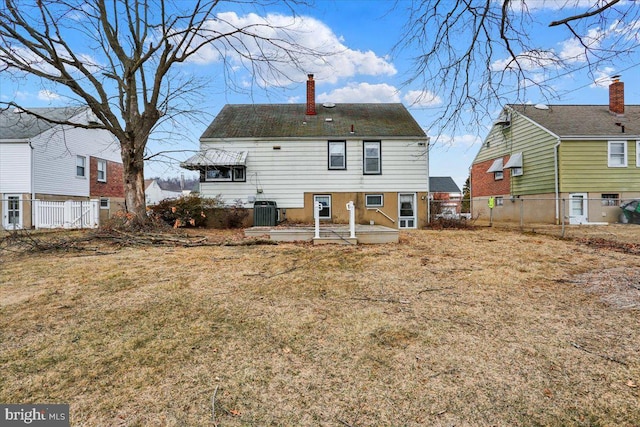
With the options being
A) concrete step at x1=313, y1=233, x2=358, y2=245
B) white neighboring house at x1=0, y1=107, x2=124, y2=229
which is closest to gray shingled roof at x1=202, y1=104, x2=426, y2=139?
white neighboring house at x1=0, y1=107, x2=124, y2=229

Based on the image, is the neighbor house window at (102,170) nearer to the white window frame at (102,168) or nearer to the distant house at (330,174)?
the white window frame at (102,168)

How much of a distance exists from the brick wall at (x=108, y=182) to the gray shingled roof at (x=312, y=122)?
964 centimetres

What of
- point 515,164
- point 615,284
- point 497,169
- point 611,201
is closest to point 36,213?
point 615,284

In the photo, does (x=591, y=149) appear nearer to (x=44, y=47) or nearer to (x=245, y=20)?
(x=245, y=20)

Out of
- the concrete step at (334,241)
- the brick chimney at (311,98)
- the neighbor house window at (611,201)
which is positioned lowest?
the concrete step at (334,241)

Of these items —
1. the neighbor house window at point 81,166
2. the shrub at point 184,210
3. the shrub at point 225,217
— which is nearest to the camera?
the shrub at point 184,210

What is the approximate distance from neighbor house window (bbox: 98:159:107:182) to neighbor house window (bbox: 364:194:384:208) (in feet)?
57.3

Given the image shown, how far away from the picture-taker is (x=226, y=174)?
48.3 feet

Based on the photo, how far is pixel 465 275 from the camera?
5547mm

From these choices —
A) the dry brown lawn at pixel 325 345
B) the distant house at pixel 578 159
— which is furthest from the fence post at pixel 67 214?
the distant house at pixel 578 159

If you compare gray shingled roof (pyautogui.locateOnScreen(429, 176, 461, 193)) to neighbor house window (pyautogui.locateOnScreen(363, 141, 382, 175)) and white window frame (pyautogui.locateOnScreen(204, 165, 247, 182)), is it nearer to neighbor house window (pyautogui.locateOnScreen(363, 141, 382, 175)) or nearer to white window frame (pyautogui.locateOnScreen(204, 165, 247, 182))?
neighbor house window (pyautogui.locateOnScreen(363, 141, 382, 175))

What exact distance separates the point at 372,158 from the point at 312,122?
3.61 meters

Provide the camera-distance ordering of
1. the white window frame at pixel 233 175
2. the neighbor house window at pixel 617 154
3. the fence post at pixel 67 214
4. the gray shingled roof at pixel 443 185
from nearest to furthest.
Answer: the fence post at pixel 67 214, the white window frame at pixel 233 175, the neighbor house window at pixel 617 154, the gray shingled roof at pixel 443 185

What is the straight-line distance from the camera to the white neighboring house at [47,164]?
51.9 ft
